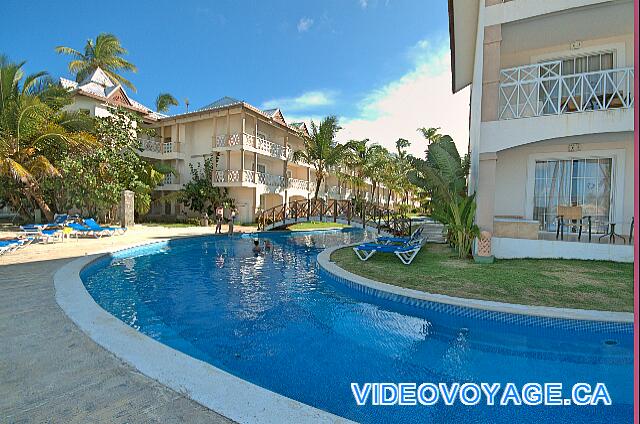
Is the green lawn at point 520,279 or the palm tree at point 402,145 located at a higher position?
the palm tree at point 402,145

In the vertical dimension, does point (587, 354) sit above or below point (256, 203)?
below

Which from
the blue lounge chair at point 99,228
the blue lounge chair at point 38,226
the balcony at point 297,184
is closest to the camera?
the blue lounge chair at point 38,226

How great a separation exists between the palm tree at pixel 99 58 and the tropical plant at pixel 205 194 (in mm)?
15512

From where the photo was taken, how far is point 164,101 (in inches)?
1368

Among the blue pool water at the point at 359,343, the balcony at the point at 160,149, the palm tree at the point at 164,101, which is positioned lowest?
the blue pool water at the point at 359,343

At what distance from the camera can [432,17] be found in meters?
13.8

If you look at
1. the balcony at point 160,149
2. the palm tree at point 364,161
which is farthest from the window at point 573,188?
the balcony at point 160,149

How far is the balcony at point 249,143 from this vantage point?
23812mm

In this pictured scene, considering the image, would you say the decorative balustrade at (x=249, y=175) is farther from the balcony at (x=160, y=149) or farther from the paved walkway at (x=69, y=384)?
the paved walkway at (x=69, y=384)

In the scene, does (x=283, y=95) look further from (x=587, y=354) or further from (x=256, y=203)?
(x=587, y=354)

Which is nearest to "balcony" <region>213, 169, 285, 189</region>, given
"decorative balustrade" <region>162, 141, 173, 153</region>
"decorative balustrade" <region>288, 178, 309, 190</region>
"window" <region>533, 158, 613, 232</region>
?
"decorative balustrade" <region>288, 178, 309, 190</region>

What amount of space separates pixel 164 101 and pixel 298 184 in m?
18.6

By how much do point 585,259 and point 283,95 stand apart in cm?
3028

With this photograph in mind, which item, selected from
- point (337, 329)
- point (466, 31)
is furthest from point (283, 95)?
point (337, 329)
